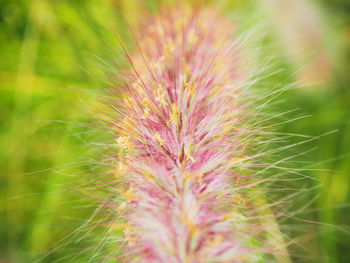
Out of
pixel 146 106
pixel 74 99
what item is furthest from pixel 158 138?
pixel 74 99

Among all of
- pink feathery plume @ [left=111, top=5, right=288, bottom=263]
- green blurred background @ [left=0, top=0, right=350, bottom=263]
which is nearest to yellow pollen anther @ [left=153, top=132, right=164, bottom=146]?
pink feathery plume @ [left=111, top=5, right=288, bottom=263]

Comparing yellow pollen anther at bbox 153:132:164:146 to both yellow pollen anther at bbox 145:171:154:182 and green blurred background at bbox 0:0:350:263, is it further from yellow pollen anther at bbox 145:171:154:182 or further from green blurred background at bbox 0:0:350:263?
green blurred background at bbox 0:0:350:263

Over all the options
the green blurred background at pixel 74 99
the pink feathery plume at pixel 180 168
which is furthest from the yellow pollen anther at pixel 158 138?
the green blurred background at pixel 74 99

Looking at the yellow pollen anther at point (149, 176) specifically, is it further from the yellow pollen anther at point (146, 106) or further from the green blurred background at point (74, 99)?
the green blurred background at point (74, 99)

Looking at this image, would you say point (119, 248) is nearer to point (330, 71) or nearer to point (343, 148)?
point (343, 148)

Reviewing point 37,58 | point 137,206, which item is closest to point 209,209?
point 137,206
